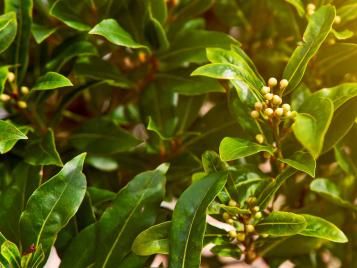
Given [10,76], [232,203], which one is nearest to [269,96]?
[232,203]

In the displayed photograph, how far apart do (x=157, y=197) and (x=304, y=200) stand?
343mm

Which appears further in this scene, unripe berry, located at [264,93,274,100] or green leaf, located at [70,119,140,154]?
green leaf, located at [70,119,140,154]

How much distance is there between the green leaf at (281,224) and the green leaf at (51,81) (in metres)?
0.32

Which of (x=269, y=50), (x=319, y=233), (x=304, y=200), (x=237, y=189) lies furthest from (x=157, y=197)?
(x=269, y=50)

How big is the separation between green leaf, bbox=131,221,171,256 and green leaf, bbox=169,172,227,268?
0.01 metres

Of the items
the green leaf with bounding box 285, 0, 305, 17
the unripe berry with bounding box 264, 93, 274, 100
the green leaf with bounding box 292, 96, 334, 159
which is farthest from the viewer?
the green leaf with bounding box 285, 0, 305, 17

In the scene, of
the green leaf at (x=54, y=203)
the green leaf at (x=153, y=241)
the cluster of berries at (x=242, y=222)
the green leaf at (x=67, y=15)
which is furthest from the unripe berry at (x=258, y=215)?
the green leaf at (x=67, y=15)

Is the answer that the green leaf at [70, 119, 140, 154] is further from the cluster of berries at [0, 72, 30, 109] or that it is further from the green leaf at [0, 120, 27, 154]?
the green leaf at [0, 120, 27, 154]

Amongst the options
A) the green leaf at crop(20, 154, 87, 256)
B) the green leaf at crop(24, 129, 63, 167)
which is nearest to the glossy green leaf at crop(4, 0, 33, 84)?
the green leaf at crop(24, 129, 63, 167)

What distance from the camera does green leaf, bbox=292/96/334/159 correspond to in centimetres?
71

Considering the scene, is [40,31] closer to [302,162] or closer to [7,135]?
[7,135]

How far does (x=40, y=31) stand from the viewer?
3.17 feet

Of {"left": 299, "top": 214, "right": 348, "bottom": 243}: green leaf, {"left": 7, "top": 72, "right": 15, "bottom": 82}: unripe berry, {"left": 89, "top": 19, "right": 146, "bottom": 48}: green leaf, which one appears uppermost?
{"left": 89, "top": 19, "right": 146, "bottom": 48}: green leaf

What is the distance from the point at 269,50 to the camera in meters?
1.19
